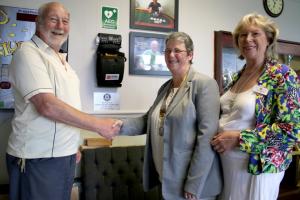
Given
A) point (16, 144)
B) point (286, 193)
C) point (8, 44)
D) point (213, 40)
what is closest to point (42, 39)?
point (16, 144)

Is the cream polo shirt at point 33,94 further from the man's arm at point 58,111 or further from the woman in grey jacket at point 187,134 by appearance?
the woman in grey jacket at point 187,134

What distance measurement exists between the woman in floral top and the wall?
110 cm

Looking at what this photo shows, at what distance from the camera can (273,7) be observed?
3383 mm

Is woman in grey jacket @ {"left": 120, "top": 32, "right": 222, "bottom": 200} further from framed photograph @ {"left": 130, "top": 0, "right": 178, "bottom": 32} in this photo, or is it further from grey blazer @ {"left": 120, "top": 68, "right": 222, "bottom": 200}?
framed photograph @ {"left": 130, "top": 0, "right": 178, "bottom": 32}

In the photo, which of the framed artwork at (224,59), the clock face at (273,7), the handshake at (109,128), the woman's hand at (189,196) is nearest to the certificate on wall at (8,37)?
the handshake at (109,128)

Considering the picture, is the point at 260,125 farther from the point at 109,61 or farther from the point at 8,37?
the point at 8,37

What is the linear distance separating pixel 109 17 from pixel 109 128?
43.2 inches

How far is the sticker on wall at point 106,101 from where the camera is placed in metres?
2.45

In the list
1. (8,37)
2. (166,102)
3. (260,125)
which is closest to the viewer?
(260,125)

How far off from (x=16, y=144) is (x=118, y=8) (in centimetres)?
150

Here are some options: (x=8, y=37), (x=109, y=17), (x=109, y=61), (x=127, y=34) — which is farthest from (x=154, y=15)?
(x=8, y=37)

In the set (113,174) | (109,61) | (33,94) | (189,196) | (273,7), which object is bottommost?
(113,174)

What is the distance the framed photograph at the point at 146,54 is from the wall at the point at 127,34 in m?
0.05

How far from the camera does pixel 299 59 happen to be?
369cm
